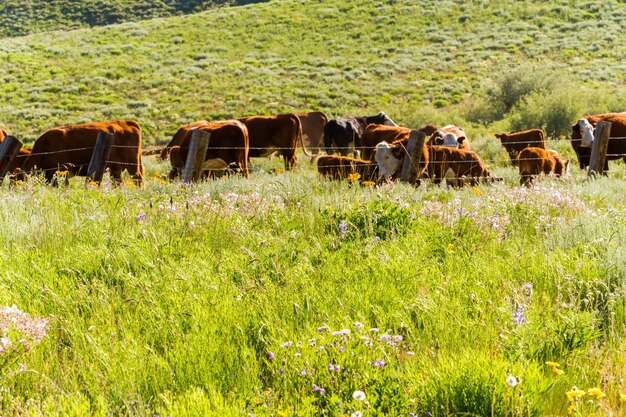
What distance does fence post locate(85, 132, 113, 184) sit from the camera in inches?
422

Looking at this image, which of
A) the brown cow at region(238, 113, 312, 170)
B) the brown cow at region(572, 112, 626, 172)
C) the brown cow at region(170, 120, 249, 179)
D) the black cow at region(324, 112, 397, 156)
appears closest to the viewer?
the brown cow at region(572, 112, 626, 172)

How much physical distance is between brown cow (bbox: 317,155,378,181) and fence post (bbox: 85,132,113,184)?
3813mm

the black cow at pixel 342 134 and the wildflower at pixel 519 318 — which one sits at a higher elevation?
the wildflower at pixel 519 318

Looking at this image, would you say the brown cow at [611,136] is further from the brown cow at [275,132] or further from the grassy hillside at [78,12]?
the grassy hillside at [78,12]

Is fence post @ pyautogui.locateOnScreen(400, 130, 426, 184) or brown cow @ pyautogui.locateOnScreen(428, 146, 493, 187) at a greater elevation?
fence post @ pyautogui.locateOnScreen(400, 130, 426, 184)

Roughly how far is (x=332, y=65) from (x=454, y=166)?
3849 cm

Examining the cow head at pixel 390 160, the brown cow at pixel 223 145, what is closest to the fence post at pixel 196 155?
the cow head at pixel 390 160

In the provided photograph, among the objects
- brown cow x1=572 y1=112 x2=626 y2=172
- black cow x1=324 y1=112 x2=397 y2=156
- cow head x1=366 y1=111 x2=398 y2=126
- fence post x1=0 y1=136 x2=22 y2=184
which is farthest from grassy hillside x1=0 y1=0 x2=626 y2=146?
fence post x1=0 y1=136 x2=22 y2=184

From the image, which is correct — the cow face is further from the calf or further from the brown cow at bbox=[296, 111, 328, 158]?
the brown cow at bbox=[296, 111, 328, 158]

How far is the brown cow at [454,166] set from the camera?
12562mm

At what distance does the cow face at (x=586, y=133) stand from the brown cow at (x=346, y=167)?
4.99 m

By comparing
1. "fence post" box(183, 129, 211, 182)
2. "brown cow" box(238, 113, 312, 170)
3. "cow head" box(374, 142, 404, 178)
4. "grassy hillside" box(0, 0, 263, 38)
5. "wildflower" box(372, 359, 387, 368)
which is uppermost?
"grassy hillside" box(0, 0, 263, 38)

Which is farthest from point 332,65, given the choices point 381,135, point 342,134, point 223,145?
point 223,145

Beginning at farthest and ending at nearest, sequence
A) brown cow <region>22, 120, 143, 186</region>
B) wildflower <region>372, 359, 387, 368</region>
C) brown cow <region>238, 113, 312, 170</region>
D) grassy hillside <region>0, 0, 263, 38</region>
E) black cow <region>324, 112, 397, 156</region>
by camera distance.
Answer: grassy hillside <region>0, 0, 263, 38</region>, black cow <region>324, 112, 397, 156</region>, brown cow <region>238, 113, 312, 170</region>, brown cow <region>22, 120, 143, 186</region>, wildflower <region>372, 359, 387, 368</region>
